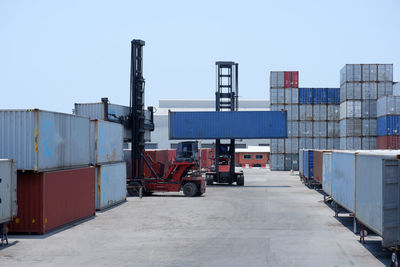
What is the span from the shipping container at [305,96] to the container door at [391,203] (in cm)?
5081

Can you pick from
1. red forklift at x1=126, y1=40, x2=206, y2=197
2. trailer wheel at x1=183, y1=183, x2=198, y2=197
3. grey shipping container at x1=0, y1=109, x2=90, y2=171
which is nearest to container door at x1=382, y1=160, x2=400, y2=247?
grey shipping container at x1=0, y1=109, x2=90, y2=171

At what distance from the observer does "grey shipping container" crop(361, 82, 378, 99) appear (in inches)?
2175

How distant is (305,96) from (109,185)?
42.8m

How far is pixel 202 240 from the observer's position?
1542cm

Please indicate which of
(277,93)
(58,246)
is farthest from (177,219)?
(277,93)

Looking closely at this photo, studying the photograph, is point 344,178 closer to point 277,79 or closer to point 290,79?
point 277,79

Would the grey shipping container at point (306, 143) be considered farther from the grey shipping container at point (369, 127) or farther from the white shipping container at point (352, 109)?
the grey shipping container at point (369, 127)

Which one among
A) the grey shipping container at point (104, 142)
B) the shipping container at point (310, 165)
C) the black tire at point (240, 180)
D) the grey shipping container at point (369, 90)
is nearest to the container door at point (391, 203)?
the grey shipping container at point (104, 142)

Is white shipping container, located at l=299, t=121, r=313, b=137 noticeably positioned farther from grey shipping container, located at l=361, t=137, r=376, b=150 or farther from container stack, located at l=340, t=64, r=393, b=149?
grey shipping container, located at l=361, t=137, r=376, b=150

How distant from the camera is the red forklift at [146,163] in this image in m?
29.2

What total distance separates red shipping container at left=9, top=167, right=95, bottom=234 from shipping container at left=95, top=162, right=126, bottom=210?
3171 mm

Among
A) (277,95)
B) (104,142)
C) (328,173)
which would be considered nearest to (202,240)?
(104,142)

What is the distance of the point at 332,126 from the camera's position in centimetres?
6144

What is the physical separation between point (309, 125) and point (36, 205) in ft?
163
